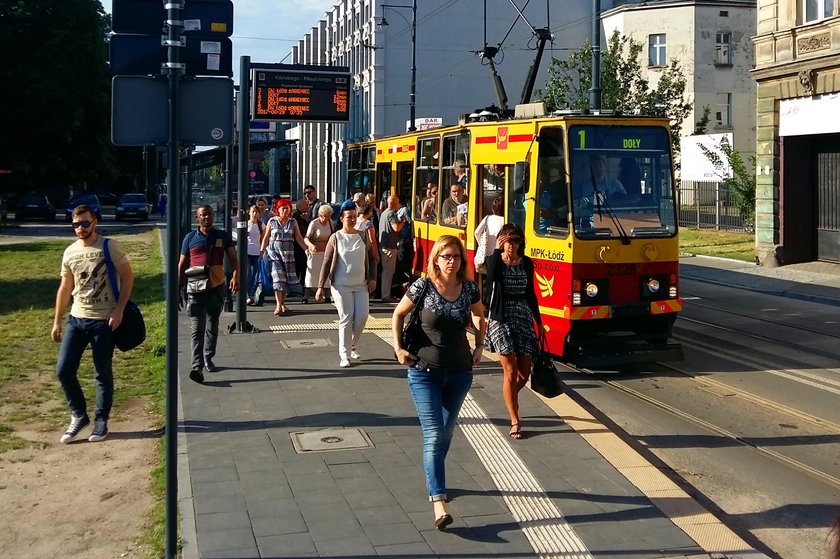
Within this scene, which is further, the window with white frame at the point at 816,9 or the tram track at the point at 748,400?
the window with white frame at the point at 816,9

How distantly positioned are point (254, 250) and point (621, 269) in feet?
23.9

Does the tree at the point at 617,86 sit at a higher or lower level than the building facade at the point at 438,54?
lower

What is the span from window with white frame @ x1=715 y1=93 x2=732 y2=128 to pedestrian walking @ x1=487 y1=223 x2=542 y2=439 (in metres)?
44.8

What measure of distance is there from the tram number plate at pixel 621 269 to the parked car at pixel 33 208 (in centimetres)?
4748

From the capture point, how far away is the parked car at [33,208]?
5338 centimetres

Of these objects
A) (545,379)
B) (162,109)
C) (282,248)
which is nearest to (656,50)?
(282,248)

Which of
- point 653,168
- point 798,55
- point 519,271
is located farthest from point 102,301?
point 798,55

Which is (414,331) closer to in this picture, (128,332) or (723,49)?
(128,332)

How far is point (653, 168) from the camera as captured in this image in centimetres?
1177

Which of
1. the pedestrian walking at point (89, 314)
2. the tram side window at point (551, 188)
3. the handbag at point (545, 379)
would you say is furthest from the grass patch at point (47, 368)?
the tram side window at point (551, 188)

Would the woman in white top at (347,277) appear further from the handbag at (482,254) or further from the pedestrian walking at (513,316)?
the pedestrian walking at (513,316)

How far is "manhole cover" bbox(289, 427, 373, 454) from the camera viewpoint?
305 inches

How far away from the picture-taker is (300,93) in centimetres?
1644

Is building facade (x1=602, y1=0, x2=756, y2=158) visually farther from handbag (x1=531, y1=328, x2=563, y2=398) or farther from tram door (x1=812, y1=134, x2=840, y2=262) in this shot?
handbag (x1=531, y1=328, x2=563, y2=398)
